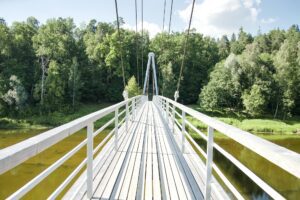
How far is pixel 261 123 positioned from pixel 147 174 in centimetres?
2938

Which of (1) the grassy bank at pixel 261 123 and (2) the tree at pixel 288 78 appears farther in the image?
(2) the tree at pixel 288 78

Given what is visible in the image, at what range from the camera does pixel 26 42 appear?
1487 inches

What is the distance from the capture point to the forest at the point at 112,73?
33188 millimetres

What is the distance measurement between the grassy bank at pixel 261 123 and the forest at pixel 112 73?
39.1 inches

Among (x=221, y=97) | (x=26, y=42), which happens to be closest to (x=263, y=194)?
(x=221, y=97)

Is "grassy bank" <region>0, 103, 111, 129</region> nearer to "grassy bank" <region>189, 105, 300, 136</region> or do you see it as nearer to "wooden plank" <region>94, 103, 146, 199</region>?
"grassy bank" <region>189, 105, 300, 136</region>

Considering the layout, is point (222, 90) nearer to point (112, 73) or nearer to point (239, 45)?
point (112, 73)

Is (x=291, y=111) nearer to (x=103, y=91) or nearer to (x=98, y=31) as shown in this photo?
(x=103, y=91)

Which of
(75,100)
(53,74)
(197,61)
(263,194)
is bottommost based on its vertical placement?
(263,194)

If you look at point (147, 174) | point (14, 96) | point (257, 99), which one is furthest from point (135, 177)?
point (257, 99)

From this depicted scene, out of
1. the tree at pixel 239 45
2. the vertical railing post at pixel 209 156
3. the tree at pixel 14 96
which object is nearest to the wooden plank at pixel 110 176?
the vertical railing post at pixel 209 156

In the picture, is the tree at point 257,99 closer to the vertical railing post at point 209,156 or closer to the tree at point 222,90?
the tree at point 222,90

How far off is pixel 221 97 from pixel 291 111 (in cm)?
862

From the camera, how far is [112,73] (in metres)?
41.8
